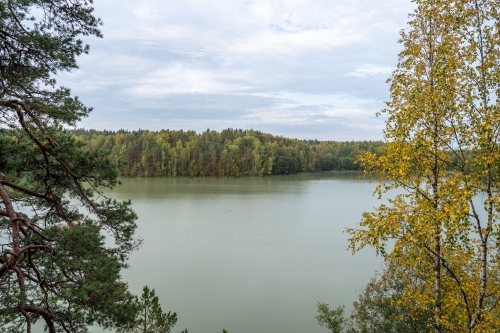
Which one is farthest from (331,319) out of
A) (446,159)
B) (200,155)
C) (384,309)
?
(200,155)

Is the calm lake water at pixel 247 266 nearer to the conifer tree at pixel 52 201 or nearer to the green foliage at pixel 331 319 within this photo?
the green foliage at pixel 331 319

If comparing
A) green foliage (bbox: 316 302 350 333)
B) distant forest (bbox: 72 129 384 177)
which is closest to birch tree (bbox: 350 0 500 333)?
green foliage (bbox: 316 302 350 333)

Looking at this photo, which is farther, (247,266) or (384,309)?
(247,266)

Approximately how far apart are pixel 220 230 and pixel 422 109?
1452 cm

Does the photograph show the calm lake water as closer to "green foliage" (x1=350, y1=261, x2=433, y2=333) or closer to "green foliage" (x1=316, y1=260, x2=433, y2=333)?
"green foliage" (x1=316, y1=260, x2=433, y2=333)

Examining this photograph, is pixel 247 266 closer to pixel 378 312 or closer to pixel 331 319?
pixel 331 319

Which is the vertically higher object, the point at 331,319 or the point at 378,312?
the point at 378,312

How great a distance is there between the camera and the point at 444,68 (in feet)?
11.1

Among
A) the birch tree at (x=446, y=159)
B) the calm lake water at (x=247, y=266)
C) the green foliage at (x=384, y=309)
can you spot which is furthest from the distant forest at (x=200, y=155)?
the birch tree at (x=446, y=159)

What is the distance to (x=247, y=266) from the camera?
468 inches

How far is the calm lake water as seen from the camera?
8.43 m

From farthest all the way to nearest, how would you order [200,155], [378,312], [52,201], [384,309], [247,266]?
[200,155]
[247,266]
[378,312]
[384,309]
[52,201]

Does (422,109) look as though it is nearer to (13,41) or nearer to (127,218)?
(127,218)

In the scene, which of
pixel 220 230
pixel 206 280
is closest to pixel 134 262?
Answer: pixel 206 280
